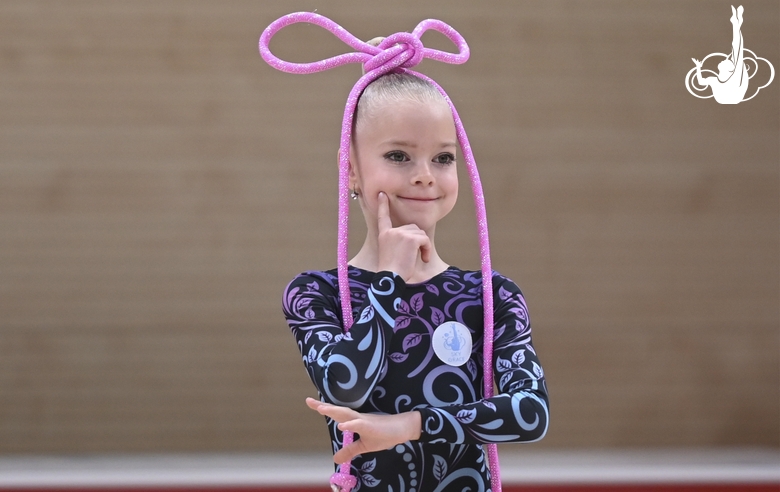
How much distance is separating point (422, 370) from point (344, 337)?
0.42 feet

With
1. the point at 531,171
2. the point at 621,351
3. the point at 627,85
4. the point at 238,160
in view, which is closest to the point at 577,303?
the point at 621,351

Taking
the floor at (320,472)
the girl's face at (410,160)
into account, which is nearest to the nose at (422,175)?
the girl's face at (410,160)

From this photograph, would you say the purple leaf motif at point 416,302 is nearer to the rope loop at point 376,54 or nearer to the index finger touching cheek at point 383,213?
the index finger touching cheek at point 383,213

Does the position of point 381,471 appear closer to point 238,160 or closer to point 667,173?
point 238,160

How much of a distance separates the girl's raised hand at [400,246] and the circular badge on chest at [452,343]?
88 mm

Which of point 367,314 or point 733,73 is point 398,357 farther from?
point 733,73

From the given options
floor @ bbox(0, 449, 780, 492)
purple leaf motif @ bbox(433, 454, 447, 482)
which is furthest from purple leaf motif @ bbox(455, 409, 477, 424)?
floor @ bbox(0, 449, 780, 492)

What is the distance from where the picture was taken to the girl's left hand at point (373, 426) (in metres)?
1.01

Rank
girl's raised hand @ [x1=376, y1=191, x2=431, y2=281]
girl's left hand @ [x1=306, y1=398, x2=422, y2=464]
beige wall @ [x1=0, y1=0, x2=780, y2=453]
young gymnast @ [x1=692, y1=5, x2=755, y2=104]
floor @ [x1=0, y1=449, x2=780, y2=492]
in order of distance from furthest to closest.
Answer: young gymnast @ [x1=692, y1=5, x2=755, y2=104]
beige wall @ [x1=0, y1=0, x2=780, y2=453]
floor @ [x1=0, y1=449, x2=780, y2=492]
girl's raised hand @ [x1=376, y1=191, x2=431, y2=281]
girl's left hand @ [x1=306, y1=398, x2=422, y2=464]

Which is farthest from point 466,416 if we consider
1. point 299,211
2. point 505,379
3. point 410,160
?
point 299,211

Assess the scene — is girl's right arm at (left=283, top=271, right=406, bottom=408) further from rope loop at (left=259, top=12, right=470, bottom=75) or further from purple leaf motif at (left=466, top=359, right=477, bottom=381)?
rope loop at (left=259, top=12, right=470, bottom=75)

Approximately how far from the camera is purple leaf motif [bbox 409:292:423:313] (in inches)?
45.9

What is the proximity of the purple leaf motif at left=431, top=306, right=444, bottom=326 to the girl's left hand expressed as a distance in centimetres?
15

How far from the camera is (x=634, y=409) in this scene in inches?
137
